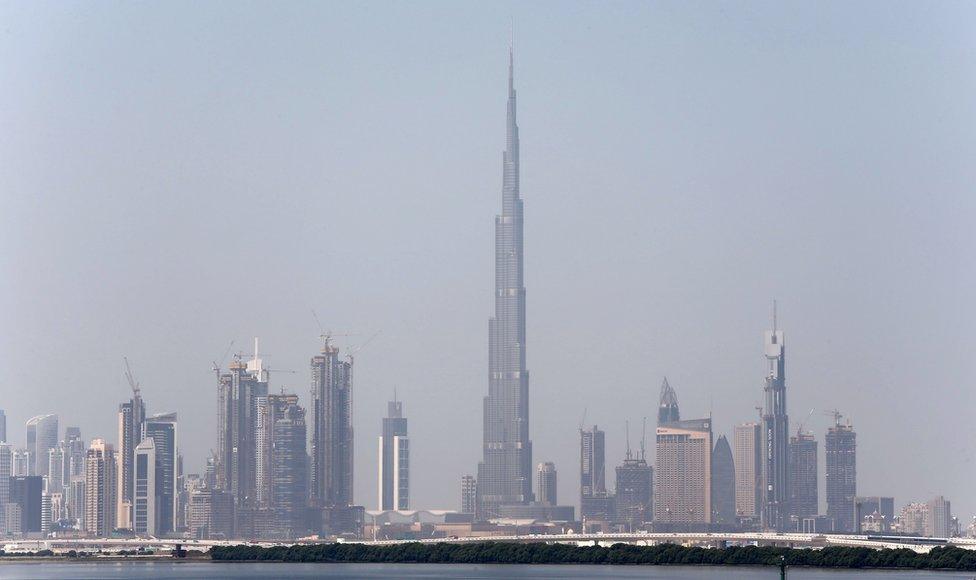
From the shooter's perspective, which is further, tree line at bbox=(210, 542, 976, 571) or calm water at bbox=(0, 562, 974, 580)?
tree line at bbox=(210, 542, 976, 571)

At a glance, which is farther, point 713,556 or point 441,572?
point 713,556

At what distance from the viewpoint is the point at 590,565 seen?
191m

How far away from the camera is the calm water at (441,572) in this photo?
490ft

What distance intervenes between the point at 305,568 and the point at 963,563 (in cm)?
6316

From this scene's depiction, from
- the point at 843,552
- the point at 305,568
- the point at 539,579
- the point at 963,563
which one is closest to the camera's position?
the point at 539,579

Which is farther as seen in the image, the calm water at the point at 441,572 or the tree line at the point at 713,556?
the tree line at the point at 713,556

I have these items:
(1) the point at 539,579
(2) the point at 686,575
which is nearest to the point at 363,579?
(1) the point at 539,579

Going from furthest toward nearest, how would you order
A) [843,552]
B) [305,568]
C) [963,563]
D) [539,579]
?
[305,568] < [843,552] < [963,563] < [539,579]

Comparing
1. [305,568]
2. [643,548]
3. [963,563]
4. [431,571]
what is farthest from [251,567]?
[963,563]

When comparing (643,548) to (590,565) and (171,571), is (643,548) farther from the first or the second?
(171,571)

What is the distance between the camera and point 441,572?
171250 mm

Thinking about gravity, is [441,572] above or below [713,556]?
below

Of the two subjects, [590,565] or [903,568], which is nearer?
[903,568]

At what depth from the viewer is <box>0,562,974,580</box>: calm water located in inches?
5886
